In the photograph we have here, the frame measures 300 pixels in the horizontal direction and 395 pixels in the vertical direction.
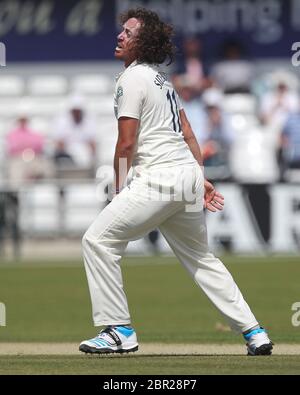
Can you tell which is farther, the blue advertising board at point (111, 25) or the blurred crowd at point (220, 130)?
the blue advertising board at point (111, 25)

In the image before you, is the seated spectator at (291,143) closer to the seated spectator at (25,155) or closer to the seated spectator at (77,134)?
the seated spectator at (77,134)

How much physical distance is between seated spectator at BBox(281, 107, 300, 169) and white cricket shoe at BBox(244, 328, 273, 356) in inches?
497

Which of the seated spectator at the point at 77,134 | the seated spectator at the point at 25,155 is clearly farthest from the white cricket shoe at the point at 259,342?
the seated spectator at the point at 77,134

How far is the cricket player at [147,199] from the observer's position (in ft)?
26.2

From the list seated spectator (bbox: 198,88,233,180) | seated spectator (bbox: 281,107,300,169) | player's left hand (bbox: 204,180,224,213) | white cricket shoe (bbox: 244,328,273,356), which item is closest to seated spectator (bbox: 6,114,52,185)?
seated spectator (bbox: 198,88,233,180)

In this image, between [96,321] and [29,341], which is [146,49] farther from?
[29,341]

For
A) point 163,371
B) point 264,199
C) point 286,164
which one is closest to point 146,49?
point 163,371

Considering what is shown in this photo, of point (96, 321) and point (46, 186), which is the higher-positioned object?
point (96, 321)

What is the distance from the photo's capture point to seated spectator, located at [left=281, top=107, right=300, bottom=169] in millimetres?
20609

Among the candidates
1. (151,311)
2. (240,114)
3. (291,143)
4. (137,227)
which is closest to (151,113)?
(137,227)

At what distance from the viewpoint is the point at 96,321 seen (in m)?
8.06

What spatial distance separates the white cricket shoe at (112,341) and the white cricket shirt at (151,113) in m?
1.08

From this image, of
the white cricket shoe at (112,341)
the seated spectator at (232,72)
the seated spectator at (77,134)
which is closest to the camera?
the white cricket shoe at (112,341)

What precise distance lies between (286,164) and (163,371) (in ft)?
45.0
